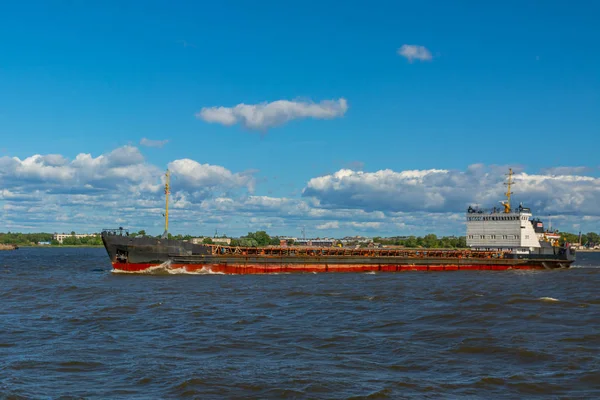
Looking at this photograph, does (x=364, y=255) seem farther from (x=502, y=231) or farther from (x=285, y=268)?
(x=502, y=231)

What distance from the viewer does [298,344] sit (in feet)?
74.4

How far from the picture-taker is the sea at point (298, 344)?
16688 millimetres

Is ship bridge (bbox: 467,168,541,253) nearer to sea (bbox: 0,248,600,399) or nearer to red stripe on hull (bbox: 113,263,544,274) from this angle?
red stripe on hull (bbox: 113,263,544,274)

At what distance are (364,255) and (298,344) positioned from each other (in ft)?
136

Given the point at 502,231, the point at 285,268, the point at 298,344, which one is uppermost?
the point at 502,231

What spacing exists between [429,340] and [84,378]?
13415 millimetres

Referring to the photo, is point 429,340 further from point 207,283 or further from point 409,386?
point 207,283

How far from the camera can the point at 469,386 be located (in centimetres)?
1689

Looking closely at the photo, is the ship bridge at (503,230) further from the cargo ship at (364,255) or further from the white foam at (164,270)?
the white foam at (164,270)

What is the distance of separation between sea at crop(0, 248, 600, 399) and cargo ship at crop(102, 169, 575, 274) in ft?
39.5

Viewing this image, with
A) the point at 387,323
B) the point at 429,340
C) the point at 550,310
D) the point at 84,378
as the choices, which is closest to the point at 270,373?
the point at 84,378

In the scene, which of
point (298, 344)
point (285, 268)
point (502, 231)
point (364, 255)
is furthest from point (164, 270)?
point (502, 231)

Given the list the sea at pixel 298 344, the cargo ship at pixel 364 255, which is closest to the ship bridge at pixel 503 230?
the cargo ship at pixel 364 255

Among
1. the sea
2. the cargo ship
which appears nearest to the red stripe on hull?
the cargo ship
